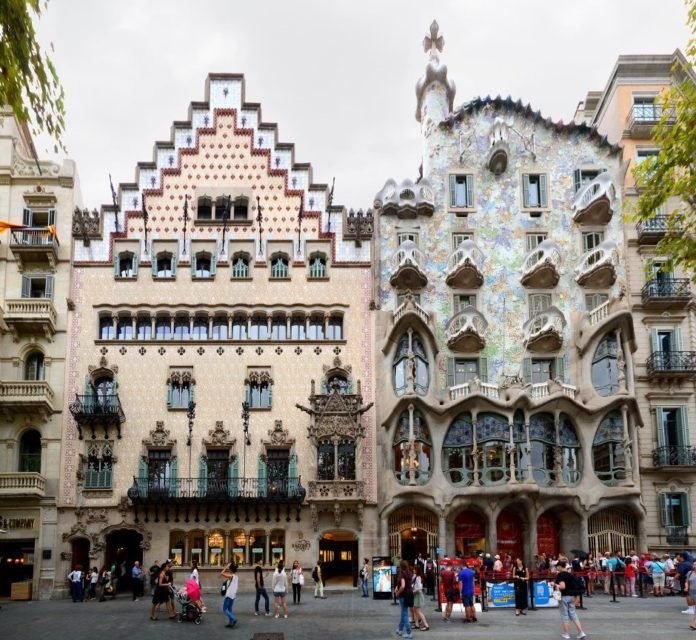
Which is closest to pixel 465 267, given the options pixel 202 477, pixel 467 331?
pixel 467 331

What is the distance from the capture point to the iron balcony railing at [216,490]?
39844 mm

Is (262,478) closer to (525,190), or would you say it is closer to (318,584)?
(318,584)

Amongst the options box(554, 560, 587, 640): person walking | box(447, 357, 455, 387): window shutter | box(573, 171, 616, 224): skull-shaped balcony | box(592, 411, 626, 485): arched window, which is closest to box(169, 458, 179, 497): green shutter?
box(447, 357, 455, 387): window shutter

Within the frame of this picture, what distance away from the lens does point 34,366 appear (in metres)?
42.9

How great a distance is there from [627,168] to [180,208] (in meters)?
24.6

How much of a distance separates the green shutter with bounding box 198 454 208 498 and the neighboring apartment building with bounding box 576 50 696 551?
2179 cm

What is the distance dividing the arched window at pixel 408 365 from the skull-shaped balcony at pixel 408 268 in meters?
3.07

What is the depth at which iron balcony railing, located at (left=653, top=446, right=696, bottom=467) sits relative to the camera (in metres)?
42.2

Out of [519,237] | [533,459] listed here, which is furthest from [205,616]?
[519,237]

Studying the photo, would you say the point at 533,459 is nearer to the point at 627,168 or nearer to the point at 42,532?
the point at 627,168

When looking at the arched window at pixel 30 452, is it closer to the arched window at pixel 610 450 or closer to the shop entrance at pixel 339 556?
the shop entrance at pixel 339 556

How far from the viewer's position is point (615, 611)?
2870cm

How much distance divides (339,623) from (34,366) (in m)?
24.0

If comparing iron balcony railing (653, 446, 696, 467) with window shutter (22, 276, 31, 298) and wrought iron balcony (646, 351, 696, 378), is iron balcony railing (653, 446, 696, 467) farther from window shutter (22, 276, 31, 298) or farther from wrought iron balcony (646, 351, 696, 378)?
window shutter (22, 276, 31, 298)
